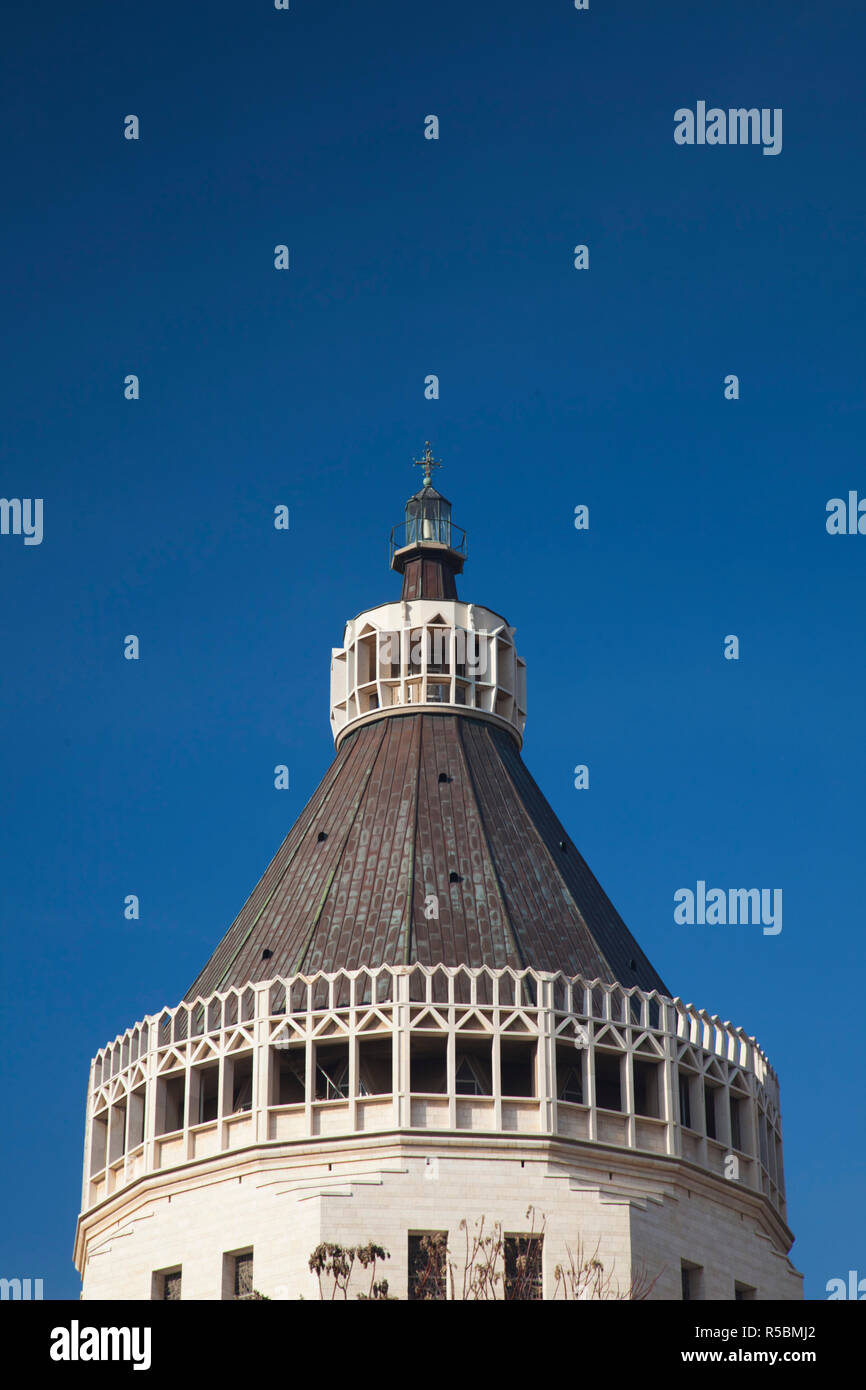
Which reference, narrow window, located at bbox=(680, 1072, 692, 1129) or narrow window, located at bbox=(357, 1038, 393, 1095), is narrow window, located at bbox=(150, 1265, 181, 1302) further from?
narrow window, located at bbox=(680, 1072, 692, 1129)

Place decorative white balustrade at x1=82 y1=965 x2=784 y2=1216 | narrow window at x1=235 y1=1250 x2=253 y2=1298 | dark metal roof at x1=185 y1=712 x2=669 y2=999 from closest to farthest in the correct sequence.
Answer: narrow window at x1=235 y1=1250 x2=253 y2=1298
decorative white balustrade at x1=82 y1=965 x2=784 y2=1216
dark metal roof at x1=185 y1=712 x2=669 y2=999

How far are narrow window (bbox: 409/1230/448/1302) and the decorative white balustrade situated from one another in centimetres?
298

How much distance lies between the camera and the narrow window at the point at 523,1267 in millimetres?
54031

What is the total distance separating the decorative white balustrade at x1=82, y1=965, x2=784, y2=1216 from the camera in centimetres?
5828

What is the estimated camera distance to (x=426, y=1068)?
195 ft

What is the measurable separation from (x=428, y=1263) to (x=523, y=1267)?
234 cm

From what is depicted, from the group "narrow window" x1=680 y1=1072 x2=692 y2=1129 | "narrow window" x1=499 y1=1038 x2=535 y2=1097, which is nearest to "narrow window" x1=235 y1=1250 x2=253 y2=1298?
"narrow window" x1=499 y1=1038 x2=535 y2=1097

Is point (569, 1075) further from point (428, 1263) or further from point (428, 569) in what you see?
point (428, 569)

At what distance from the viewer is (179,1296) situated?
191 feet
